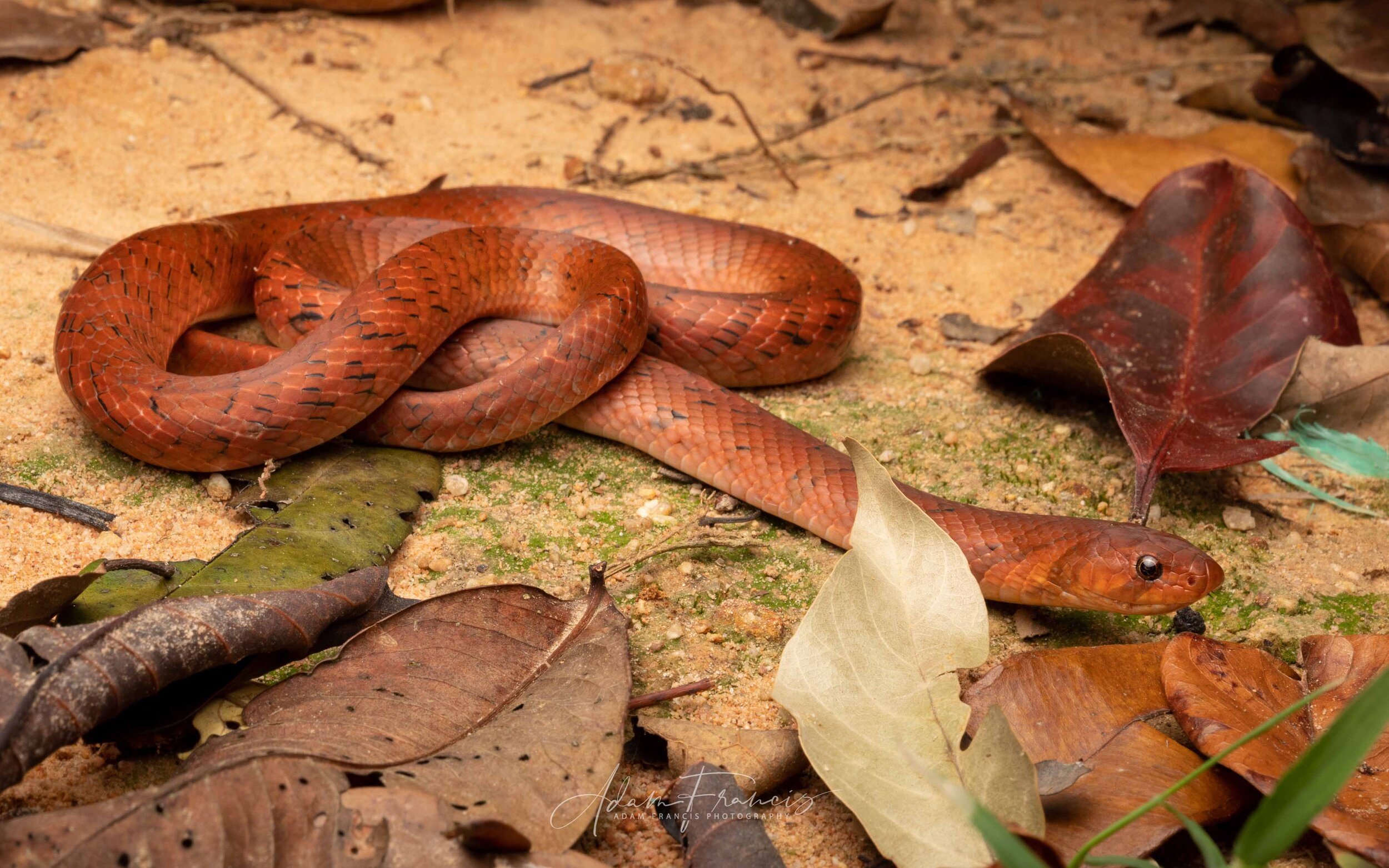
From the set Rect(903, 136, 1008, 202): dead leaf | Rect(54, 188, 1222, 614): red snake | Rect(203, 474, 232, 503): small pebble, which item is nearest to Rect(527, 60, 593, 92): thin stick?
Rect(54, 188, 1222, 614): red snake

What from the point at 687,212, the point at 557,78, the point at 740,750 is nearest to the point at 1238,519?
the point at 740,750

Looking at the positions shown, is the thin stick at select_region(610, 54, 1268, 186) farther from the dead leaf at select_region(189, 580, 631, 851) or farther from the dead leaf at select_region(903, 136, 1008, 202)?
the dead leaf at select_region(189, 580, 631, 851)

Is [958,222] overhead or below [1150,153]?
below

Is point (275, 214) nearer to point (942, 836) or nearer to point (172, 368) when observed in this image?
point (172, 368)

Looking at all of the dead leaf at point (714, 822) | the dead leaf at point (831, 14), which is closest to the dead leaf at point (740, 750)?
the dead leaf at point (714, 822)

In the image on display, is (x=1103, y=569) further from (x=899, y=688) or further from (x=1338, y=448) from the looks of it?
(x=1338, y=448)

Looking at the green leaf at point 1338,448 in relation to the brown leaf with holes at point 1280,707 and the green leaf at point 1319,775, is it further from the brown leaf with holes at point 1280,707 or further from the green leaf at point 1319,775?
the green leaf at point 1319,775
